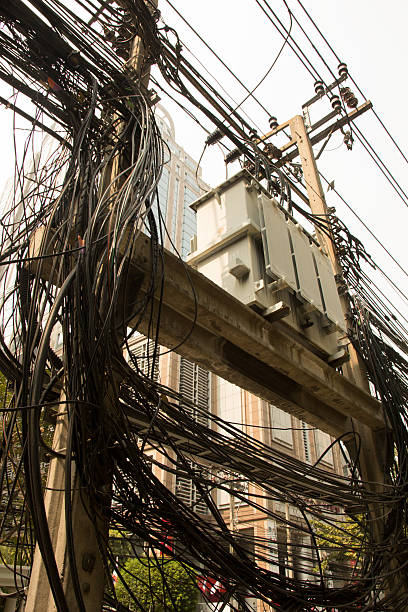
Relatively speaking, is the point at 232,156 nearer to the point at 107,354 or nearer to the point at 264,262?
the point at 264,262

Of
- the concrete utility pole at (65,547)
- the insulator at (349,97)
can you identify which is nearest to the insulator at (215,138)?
the insulator at (349,97)

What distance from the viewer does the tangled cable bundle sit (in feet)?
5.43

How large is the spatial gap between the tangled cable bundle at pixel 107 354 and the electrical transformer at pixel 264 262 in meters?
0.82

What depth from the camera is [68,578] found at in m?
1.51

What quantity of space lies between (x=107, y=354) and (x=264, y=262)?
1842mm

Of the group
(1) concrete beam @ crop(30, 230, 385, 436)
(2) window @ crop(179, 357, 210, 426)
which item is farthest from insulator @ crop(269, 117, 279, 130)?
(2) window @ crop(179, 357, 210, 426)

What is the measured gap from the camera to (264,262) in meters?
3.27

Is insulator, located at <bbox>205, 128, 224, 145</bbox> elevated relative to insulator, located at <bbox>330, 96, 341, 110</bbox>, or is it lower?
lower

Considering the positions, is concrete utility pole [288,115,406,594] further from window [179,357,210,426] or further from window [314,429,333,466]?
window [314,429,333,466]

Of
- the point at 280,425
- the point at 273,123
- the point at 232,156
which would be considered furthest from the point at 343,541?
the point at 273,123

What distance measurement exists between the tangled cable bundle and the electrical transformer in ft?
2.68

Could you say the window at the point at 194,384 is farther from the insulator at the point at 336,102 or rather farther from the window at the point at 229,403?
the insulator at the point at 336,102

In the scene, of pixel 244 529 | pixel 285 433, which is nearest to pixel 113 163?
pixel 244 529

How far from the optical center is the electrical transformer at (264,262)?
309 centimetres
